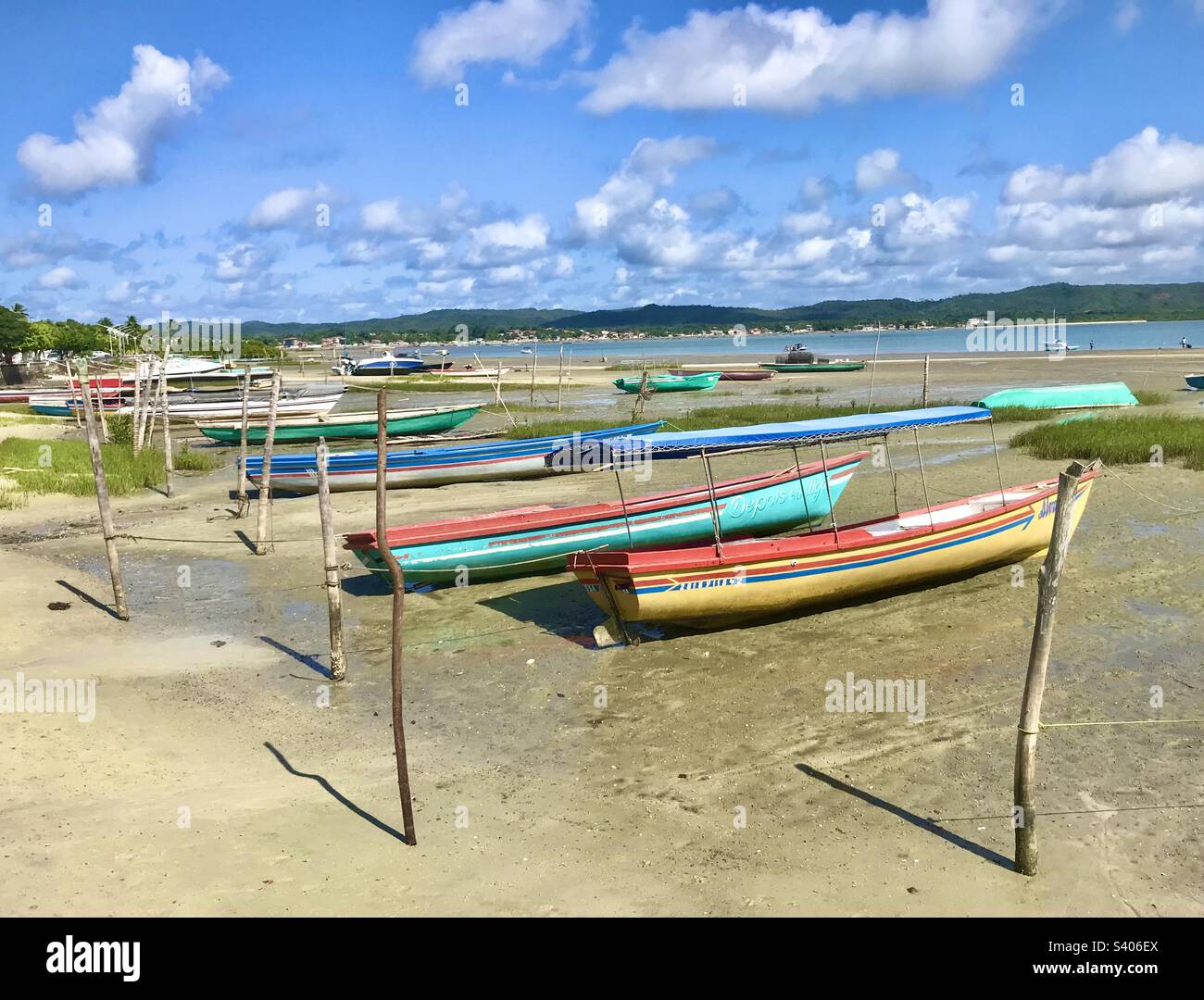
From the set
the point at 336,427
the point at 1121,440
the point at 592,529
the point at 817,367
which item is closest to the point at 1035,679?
the point at 592,529

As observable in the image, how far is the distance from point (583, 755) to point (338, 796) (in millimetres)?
2076

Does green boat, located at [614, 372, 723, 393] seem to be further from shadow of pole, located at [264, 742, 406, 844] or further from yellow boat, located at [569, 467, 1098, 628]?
shadow of pole, located at [264, 742, 406, 844]

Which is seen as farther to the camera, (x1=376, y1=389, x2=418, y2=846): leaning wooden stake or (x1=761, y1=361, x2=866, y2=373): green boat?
(x1=761, y1=361, x2=866, y2=373): green boat

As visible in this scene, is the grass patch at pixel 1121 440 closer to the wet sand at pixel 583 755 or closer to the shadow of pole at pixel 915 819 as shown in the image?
the wet sand at pixel 583 755

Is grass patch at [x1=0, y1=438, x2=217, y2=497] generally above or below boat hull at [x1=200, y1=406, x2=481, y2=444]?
below

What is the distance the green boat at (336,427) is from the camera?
28469 millimetres

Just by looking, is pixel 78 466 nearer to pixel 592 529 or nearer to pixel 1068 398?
pixel 592 529

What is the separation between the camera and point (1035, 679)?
626 centimetres

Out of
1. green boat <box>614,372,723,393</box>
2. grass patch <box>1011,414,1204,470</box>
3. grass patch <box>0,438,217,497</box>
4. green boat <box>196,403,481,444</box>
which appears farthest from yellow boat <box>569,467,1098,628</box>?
green boat <box>614,372,723,393</box>

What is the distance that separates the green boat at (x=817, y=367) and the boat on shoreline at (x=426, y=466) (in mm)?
35491

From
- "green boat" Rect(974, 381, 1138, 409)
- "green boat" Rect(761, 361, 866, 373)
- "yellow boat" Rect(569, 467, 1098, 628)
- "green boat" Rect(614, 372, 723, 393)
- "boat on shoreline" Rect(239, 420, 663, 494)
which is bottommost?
"yellow boat" Rect(569, 467, 1098, 628)

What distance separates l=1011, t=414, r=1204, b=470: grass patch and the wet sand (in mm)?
4766

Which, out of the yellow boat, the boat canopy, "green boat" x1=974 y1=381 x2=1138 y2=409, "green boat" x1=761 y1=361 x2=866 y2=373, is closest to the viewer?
the yellow boat

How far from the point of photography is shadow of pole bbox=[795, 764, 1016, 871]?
6398 millimetres
